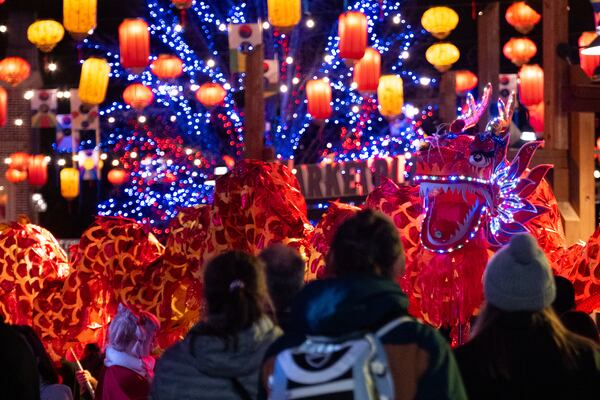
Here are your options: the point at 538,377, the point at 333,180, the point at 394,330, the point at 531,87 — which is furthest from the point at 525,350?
the point at 531,87

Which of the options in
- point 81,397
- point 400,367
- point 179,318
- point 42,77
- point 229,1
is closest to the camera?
point 400,367

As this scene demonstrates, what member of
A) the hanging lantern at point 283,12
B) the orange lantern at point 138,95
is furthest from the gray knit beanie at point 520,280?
the orange lantern at point 138,95

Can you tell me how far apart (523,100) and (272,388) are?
1309 cm

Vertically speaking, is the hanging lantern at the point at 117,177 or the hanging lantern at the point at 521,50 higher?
the hanging lantern at the point at 521,50

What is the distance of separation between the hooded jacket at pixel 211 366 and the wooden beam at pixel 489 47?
7.16 metres

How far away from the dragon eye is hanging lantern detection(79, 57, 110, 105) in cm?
1063

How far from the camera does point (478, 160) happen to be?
6219mm

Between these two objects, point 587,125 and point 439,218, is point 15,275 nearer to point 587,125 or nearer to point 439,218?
point 439,218

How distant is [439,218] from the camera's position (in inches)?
245

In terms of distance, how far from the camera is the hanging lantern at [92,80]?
16016 millimetres

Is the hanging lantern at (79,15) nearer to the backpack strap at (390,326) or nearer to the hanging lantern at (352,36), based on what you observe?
the hanging lantern at (352,36)

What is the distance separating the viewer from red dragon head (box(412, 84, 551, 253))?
620 centimetres

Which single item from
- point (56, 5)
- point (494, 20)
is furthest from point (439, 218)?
point (56, 5)

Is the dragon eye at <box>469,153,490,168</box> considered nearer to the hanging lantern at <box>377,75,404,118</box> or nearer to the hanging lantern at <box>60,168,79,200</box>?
the hanging lantern at <box>377,75,404,118</box>
